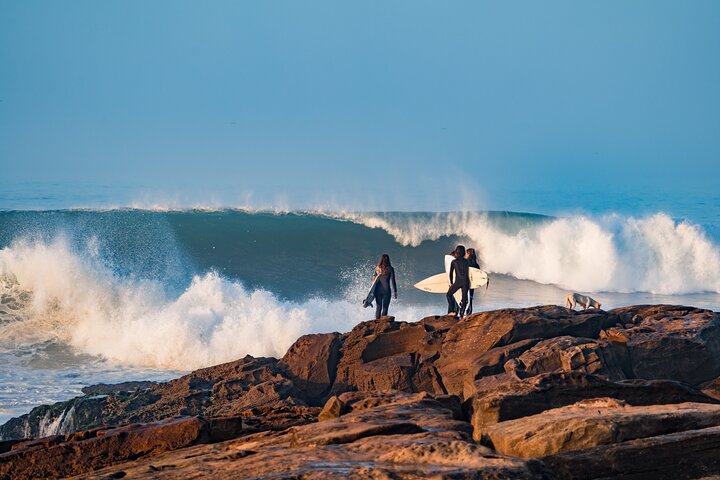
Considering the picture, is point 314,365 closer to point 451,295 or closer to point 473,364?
point 473,364

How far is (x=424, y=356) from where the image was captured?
11.9 meters

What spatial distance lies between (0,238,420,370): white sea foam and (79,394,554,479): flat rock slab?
10.3 meters

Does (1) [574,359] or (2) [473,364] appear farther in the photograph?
(2) [473,364]

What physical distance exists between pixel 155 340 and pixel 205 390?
599 centimetres

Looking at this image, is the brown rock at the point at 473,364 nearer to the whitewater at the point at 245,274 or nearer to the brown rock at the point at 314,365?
the brown rock at the point at 314,365

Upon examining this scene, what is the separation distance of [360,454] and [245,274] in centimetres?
1914

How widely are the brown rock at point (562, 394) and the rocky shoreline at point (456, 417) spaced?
0.01 meters

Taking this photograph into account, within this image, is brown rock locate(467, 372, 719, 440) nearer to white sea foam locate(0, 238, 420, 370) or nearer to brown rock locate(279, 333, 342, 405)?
brown rock locate(279, 333, 342, 405)

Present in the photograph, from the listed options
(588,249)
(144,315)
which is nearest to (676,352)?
(144,315)

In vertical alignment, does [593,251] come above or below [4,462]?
above

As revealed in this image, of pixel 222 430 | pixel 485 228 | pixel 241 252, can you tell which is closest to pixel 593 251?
pixel 485 228

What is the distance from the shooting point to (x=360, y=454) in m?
6.19

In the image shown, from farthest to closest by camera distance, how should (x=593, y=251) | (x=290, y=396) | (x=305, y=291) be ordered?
(x=593, y=251) < (x=305, y=291) < (x=290, y=396)

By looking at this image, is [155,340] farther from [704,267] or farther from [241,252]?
[704,267]
